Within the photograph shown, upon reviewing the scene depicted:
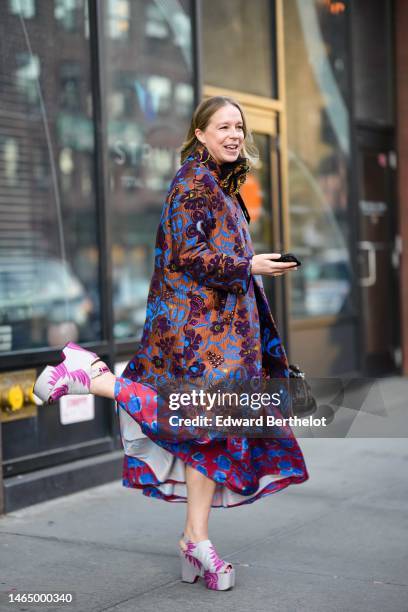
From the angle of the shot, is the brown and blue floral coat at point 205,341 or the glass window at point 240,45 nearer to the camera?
the brown and blue floral coat at point 205,341

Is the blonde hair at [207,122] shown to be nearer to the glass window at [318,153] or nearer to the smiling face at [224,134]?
the smiling face at [224,134]

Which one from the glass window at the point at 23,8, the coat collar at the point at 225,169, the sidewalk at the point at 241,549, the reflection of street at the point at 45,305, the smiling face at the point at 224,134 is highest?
the glass window at the point at 23,8

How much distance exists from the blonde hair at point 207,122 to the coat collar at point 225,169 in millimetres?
55

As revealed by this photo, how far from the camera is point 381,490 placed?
17.5ft

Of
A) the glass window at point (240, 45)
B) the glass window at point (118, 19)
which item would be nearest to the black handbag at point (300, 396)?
the glass window at point (118, 19)

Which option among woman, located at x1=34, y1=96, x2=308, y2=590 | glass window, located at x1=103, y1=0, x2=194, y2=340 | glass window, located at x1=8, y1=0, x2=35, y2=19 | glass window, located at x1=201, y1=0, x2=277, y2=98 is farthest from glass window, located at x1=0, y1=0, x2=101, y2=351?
woman, located at x1=34, y1=96, x2=308, y2=590

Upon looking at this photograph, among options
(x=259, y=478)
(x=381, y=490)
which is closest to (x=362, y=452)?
(x=381, y=490)

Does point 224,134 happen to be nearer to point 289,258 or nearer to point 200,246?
point 200,246

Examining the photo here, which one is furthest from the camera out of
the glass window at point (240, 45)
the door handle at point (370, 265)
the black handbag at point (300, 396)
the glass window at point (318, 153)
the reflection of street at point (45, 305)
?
the door handle at point (370, 265)

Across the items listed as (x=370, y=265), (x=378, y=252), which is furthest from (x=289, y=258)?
(x=378, y=252)

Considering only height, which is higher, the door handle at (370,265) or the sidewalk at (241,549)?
the door handle at (370,265)

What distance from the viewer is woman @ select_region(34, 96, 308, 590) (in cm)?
351

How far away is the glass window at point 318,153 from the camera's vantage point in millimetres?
8328

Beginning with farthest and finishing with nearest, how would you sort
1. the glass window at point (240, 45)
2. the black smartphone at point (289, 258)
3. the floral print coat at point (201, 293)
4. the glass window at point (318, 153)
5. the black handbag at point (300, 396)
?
the glass window at point (318, 153) < the glass window at point (240, 45) < the black handbag at point (300, 396) < the floral print coat at point (201, 293) < the black smartphone at point (289, 258)
